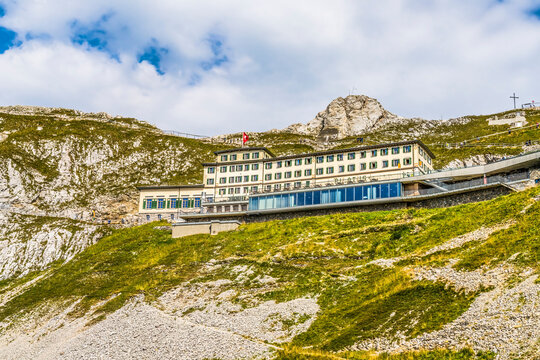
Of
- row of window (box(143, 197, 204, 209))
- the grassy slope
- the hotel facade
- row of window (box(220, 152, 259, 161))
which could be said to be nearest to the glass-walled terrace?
the hotel facade

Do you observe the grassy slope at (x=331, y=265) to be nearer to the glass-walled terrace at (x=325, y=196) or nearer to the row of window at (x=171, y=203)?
the glass-walled terrace at (x=325, y=196)

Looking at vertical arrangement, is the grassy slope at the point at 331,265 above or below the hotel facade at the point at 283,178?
below

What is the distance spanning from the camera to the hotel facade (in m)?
76.9

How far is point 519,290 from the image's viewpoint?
28797 mm

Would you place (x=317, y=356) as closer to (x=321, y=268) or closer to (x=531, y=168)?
(x=321, y=268)

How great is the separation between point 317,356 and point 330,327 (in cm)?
496

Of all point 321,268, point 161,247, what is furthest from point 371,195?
point 161,247

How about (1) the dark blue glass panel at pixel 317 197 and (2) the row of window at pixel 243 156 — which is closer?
(1) the dark blue glass panel at pixel 317 197

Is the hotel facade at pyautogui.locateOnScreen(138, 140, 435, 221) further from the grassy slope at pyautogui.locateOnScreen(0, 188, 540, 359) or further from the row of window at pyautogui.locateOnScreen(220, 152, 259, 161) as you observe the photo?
the grassy slope at pyautogui.locateOnScreen(0, 188, 540, 359)

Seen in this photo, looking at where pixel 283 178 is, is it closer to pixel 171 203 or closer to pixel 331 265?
pixel 171 203

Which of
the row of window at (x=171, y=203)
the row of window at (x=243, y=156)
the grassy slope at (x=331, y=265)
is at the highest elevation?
the row of window at (x=243, y=156)

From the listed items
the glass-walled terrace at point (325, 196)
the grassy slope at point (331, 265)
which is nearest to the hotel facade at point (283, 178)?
the glass-walled terrace at point (325, 196)

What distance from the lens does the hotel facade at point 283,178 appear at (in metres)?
76.9

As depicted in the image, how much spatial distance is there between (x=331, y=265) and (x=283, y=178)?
44909mm
